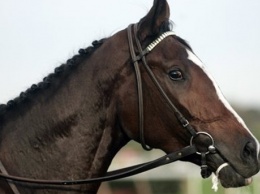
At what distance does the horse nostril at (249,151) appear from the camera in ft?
16.3

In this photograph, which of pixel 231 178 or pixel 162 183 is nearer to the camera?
pixel 231 178

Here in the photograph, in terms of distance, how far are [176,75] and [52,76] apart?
3.49 ft

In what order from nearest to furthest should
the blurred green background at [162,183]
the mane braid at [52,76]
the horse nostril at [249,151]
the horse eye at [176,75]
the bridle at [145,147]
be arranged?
the horse nostril at [249,151] → the bridle at [145,147] → the horse eye at [176,75] → the mane braid at [52,76] → the blurred green background at [162,183]

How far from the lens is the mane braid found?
17.5ft

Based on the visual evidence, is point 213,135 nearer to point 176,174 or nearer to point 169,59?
point 169,59

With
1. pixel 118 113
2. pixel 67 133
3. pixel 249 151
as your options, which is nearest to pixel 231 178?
pixel 249 151

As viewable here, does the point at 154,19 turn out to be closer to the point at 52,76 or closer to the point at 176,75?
the point at 176,75

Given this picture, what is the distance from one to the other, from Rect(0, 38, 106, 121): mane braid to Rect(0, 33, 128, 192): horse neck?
72mm

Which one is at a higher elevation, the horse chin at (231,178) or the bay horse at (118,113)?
the bay horse at (118,113)

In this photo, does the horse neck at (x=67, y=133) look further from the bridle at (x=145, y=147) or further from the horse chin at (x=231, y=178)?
the horse chin at (x=231, y=178)

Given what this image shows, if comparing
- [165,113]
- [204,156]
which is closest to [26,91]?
[165,113]

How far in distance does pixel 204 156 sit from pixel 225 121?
0.33 metres

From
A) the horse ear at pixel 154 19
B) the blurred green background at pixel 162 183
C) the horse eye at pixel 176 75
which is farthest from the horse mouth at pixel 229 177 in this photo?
the blurred green background at pixel 162 183

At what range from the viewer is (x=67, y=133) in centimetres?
529
